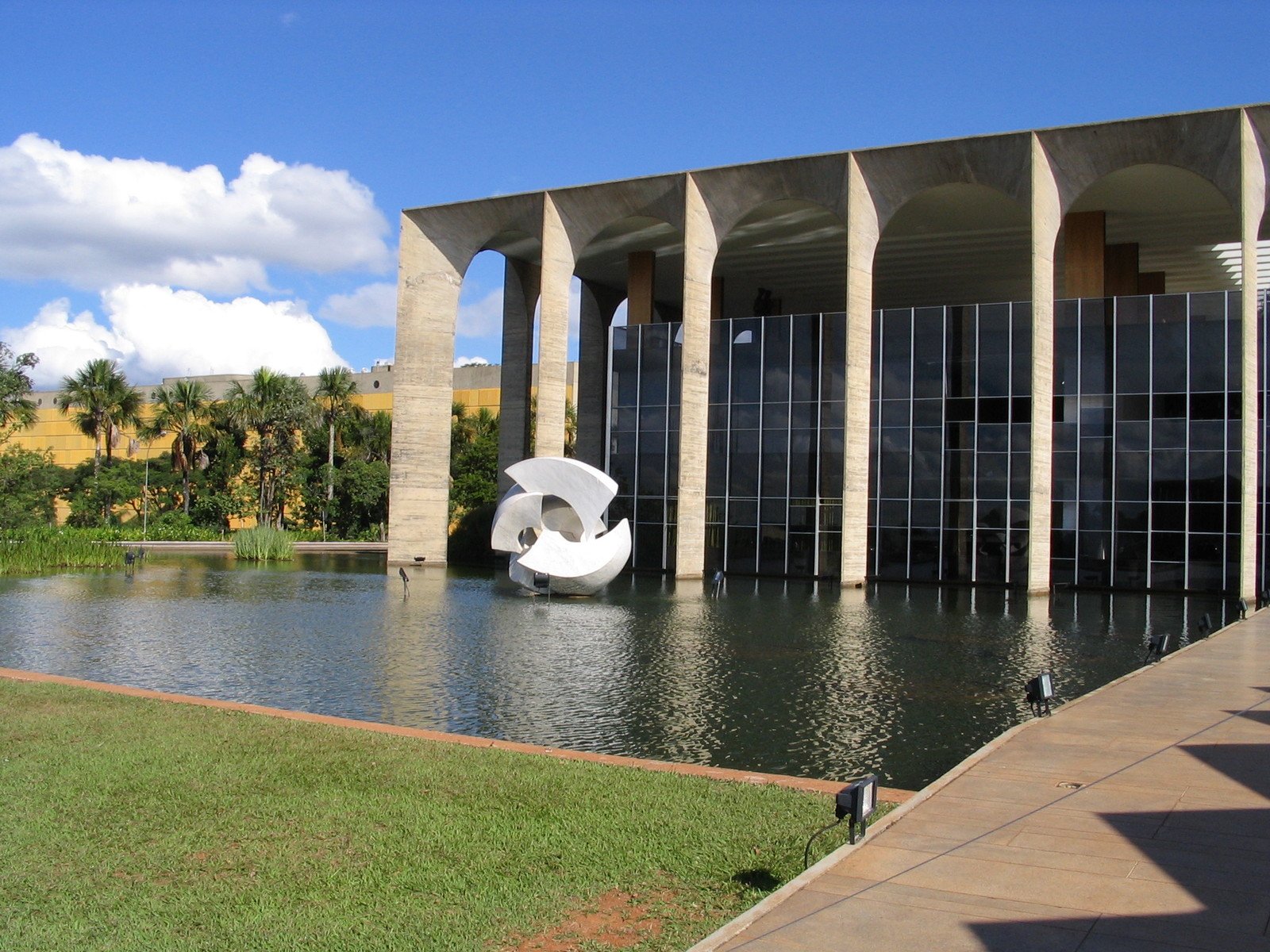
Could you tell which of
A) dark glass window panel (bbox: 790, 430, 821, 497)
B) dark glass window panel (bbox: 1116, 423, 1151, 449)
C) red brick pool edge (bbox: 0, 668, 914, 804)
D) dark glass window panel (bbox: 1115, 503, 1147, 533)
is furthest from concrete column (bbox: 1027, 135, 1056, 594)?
red brick pool edge (bbox: 0, 668, 914, 804)

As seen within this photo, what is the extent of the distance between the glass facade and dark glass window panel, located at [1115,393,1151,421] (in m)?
0.05

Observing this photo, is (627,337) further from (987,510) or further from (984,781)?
(984,781)

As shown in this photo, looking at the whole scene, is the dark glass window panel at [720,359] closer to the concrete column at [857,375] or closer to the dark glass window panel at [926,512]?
the concrete column at [857,375]

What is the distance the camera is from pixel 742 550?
37812 millimetres

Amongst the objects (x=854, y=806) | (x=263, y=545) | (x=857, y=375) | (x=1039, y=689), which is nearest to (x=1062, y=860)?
(x=854, y=806)

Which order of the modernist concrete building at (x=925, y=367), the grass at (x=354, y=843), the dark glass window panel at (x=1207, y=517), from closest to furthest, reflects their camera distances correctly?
the grass at (x=354, y=843)
the modernist concrete building at (x=925, y=367)
the dark glass window panel at (x=1207, y=517)

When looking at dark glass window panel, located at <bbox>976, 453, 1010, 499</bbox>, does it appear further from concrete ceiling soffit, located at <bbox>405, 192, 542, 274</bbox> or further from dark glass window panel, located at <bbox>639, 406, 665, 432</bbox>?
concrete ceiling soffit, located at <bbox>405, 192, 542, 274</bbox>

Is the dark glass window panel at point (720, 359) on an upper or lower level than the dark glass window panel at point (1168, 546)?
upper

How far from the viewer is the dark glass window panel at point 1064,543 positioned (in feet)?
110

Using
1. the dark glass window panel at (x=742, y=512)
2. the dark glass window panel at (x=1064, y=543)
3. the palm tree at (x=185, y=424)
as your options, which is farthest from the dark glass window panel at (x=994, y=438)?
the palm tree at (x=185, y=424)

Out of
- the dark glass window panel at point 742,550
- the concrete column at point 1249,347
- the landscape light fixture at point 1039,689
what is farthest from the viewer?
the dark glass window panel at point 742,550

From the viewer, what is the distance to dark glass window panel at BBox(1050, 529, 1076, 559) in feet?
110

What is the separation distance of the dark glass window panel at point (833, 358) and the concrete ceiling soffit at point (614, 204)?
5.85 metres

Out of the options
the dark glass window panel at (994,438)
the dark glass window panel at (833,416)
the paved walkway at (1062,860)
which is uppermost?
the dark glass window panel at (833,416)
